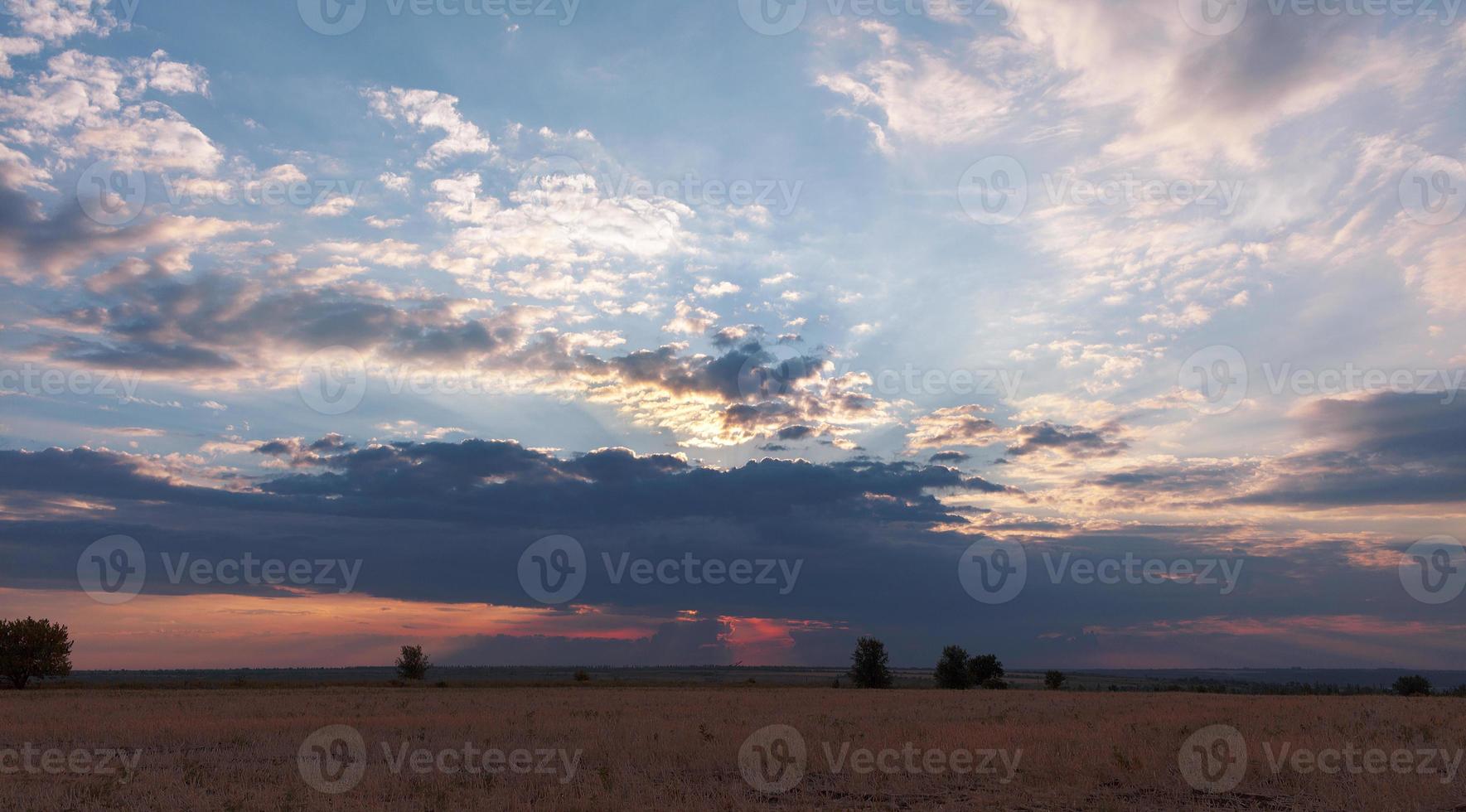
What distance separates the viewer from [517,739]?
85.5 feet

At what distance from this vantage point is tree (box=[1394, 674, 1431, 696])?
69.2 metres

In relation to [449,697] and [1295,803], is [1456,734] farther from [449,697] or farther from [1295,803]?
[449,697]

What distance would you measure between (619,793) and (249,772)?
9244mm

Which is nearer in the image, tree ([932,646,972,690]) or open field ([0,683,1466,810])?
open field ([0,683,1466,810])

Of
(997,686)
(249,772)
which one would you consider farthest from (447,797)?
(997,686)

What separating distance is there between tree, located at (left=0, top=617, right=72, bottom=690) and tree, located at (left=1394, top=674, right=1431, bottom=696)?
4125 inches
